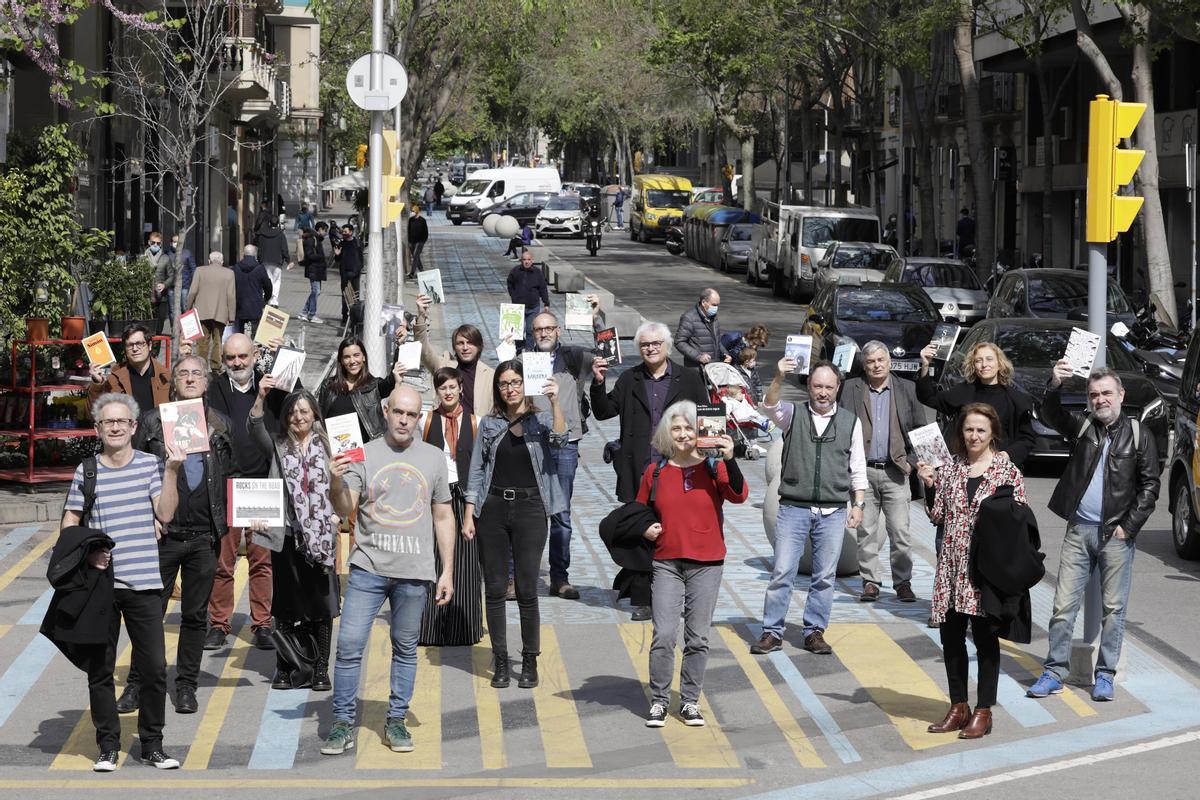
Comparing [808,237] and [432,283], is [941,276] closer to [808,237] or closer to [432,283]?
[808,237]

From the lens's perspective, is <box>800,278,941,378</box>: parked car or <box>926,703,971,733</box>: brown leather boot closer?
<box>926,703,971,733</box>: brown leather boot

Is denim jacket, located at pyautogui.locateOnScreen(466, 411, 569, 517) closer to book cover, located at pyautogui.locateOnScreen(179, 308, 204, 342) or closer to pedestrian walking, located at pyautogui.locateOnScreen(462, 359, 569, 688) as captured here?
pedestrian walking, located at pyautogui.locateOnScreen(462, 359, 569, 688)

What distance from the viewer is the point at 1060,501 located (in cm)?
973

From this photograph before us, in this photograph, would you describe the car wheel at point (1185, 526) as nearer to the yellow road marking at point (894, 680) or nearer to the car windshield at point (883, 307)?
the yellow road marking at point (894, 680)

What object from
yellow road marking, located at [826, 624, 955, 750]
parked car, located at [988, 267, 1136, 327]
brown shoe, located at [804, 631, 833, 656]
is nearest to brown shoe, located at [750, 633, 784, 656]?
brown shoe, located at [804, 631, 833, 656]

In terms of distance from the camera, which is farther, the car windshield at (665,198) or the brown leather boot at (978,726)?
the car windshield at (665,198)

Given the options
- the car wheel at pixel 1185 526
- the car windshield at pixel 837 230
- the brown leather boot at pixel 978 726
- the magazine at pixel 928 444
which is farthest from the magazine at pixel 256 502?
the car windshield at pixel 837 230

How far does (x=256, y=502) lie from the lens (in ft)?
29.7

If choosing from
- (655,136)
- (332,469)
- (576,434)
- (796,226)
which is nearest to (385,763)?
(332,469)

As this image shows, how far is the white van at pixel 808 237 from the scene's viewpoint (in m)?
42.3

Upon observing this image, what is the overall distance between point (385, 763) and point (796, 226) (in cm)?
3605

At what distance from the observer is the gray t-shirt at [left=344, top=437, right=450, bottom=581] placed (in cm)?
838

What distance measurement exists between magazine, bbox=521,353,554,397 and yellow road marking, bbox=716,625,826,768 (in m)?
1.95

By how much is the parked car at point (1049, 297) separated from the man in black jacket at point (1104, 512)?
61.6 ft
